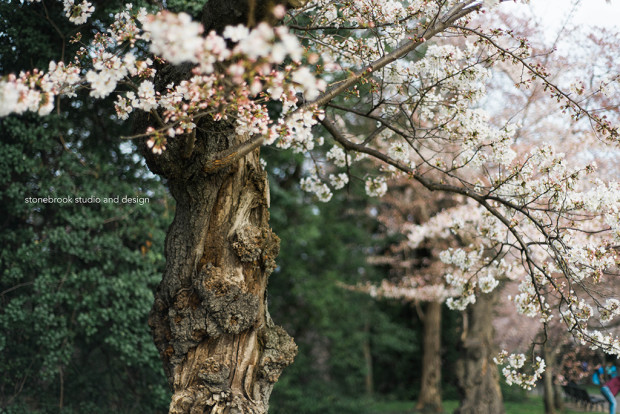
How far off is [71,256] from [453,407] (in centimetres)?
999

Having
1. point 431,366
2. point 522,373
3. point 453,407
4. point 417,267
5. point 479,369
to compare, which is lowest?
point 453,407

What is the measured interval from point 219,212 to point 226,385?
1048mm

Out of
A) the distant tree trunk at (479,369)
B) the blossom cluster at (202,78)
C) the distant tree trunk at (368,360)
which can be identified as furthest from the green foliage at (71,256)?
the distant tree trunk at (368,360)

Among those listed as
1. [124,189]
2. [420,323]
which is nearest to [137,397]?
[124,189]

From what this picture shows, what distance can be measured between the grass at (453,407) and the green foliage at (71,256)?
20.8 ft

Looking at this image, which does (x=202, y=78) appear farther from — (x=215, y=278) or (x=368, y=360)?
(x=368, y=360)

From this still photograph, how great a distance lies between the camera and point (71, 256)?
20.9ft

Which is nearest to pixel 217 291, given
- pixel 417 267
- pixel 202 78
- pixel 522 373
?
pixel 202 78

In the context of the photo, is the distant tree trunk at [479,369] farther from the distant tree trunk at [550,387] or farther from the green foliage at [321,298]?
the green foliage at [321,298]

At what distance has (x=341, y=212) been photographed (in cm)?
1328

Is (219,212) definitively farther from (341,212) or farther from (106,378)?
(341,212)

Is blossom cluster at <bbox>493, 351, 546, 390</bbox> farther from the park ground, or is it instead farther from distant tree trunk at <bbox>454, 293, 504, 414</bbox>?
the park ground

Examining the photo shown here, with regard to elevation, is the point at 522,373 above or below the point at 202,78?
below

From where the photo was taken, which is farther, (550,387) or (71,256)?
(550,387)
